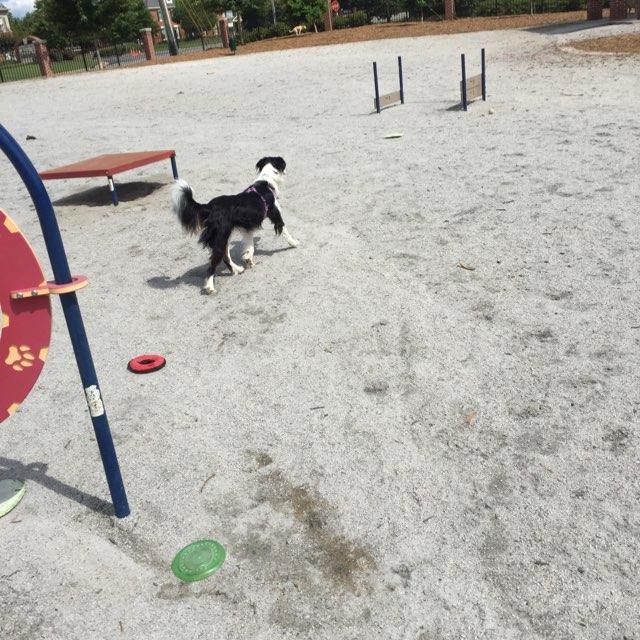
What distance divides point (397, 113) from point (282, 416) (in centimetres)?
1092

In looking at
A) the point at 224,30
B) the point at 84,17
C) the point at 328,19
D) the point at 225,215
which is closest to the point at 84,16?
the point at 84,17

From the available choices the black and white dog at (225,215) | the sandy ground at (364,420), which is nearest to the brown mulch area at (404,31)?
the sandy ground at (364,420)

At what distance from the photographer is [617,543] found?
2.99m

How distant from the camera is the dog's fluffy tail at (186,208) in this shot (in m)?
5.78

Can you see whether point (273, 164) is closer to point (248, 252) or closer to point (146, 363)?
point (248, 252)

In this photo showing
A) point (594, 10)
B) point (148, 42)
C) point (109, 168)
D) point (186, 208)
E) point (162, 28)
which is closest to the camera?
point (186, 208)

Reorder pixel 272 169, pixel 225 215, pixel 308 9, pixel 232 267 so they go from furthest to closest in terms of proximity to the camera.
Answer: pixel 308 9 → pixel 272 169 → pixel 232 267 → pixel 225 215

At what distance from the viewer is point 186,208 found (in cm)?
588

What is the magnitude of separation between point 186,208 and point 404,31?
30.1m

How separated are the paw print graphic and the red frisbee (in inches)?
72.3

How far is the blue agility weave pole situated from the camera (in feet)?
9.18

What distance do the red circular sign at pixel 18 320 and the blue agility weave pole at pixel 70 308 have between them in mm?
98

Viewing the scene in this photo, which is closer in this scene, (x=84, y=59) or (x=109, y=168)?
(x=109, y=168)

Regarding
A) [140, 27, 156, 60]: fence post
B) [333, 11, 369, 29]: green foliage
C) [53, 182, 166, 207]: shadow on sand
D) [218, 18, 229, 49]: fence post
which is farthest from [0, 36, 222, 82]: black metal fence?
[53, 182, 166, 207]: shadow on sand
